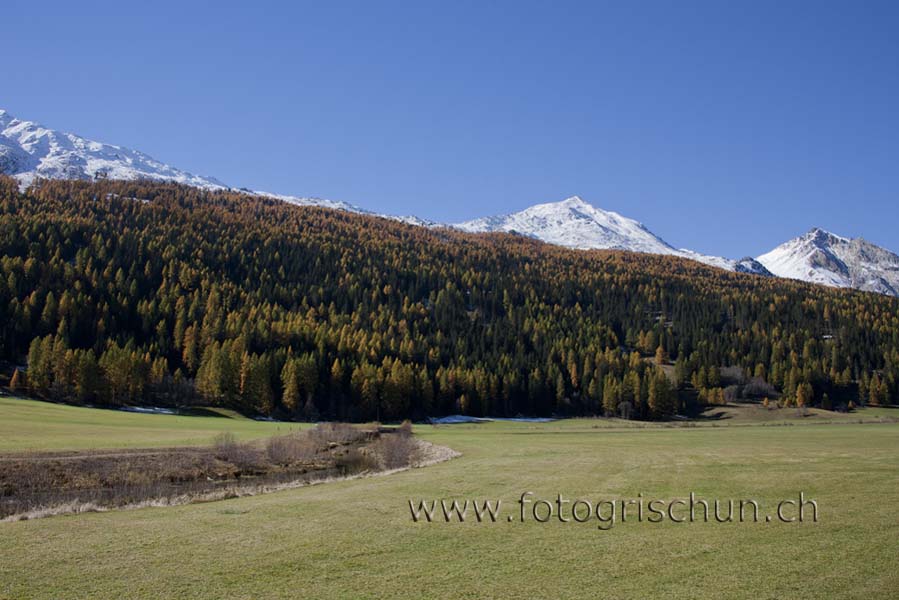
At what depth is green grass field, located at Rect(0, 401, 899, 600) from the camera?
596 inches

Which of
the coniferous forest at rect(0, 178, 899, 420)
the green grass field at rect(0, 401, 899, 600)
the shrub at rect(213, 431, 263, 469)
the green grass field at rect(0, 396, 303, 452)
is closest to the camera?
the green grass field at rect(0, 401, 899, 600)

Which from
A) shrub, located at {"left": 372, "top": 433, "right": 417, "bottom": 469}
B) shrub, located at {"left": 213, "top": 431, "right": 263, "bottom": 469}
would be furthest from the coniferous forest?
shrub, located at {"left": 213, "top": 431, "right": 263, "bottom": 469}

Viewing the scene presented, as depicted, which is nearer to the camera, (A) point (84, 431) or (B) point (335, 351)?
(A) point (84, 431)

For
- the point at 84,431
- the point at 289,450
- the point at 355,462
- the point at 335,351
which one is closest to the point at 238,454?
the point at 289,450

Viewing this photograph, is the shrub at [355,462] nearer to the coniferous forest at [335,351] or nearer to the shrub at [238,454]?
the shrub at [238,454]

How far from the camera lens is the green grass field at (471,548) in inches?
596

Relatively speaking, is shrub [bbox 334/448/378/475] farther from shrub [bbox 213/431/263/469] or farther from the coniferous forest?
the coniferous forest

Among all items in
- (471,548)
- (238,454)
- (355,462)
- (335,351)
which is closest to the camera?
(471,548)

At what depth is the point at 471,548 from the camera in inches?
740

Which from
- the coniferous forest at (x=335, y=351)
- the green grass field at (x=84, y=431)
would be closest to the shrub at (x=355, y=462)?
the green grass field at (x=84, y=431)

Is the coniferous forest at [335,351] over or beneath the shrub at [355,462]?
over

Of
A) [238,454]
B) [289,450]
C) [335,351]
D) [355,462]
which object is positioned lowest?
[355,462]

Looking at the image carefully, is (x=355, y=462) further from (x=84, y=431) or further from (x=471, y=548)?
(x=471, y=548)

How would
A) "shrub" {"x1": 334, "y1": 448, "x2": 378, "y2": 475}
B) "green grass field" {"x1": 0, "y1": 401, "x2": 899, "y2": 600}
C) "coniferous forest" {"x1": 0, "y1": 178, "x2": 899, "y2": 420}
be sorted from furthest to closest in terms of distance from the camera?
"coniferous forest" {"x1": 0, "y1": 178, "x2": 899, "y2": 420} → "shrub" {"x1": 334, "y1": 448, "x2": 378, "y2": 475} → "green grass field" {"x1": 0, "y1": 401, "x2": 899, "y2": 600}
